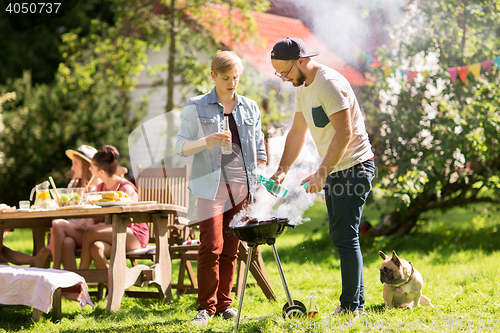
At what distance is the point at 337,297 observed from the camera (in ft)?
12.2

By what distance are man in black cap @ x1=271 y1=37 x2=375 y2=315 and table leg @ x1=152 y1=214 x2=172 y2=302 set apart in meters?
1.63

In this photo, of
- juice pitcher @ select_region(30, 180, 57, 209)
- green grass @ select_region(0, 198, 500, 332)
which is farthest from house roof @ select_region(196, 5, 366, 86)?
juice pitcher @ select_region(30, 180, 57, 209)

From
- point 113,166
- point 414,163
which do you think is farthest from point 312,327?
point 414,163

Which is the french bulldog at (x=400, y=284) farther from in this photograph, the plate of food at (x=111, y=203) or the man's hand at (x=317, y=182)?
the plate of food at (x=111, y=203)

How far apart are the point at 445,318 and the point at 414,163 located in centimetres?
295

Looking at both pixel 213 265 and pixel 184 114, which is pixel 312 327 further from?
pixel 184 114

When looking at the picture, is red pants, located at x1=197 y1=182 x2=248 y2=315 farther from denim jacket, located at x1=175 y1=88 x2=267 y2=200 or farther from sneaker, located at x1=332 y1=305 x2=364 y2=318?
sneaker, located at x1=332 y1=305 x2=364 y2=318

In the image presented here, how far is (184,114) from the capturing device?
304 centimetres

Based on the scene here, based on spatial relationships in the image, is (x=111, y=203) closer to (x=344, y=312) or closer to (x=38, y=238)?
(x=38, y=238)

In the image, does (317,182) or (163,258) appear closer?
(317,182)

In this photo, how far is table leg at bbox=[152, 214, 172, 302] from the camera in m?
3.86

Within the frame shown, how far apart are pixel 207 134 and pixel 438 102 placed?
368 cm

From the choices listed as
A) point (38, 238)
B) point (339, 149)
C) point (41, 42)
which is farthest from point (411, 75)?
point (41, 42)

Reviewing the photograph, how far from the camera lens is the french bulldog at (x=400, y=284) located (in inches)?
120
